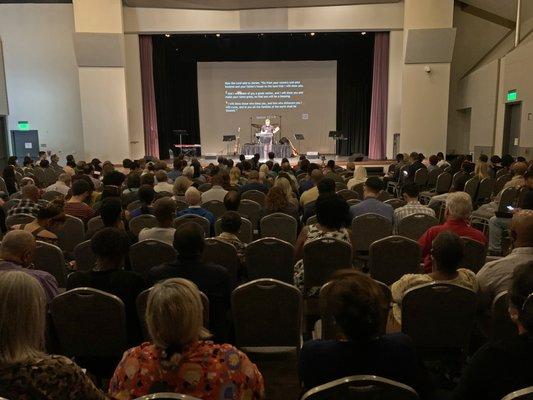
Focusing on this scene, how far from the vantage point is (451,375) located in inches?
114

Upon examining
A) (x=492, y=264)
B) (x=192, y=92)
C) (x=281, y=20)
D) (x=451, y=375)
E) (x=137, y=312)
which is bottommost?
(x=451, y=375)

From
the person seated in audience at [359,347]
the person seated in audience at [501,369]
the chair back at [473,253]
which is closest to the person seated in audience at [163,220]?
the chair back at [473,253]

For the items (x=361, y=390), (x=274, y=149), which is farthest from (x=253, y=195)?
(x=274, y=149)

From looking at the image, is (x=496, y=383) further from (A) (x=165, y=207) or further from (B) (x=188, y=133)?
(B) (x=188, y=133)

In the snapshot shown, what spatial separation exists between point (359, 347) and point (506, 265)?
167cm

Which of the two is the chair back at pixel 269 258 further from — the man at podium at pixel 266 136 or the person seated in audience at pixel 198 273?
the man at podium at pixel 266 136

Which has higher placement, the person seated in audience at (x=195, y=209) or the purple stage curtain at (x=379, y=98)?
the purple stage curtain at (x=379, y=98)

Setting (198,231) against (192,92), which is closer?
(198,231)

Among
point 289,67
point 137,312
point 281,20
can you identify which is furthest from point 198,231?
point 289,67

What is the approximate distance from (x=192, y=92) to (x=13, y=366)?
18.7 m

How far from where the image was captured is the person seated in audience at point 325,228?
394cm

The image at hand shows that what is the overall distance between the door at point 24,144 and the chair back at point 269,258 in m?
15.5

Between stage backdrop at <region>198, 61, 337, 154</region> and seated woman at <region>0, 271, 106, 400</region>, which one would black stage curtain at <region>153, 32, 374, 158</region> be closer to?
stage backdrop at <region>198, 61, 337, 154</region>

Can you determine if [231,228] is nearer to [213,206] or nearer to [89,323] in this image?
[89,323]
